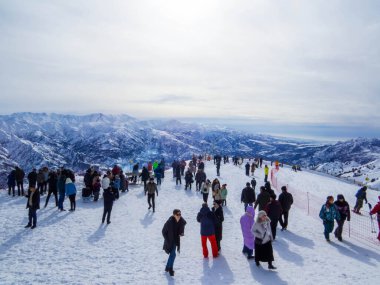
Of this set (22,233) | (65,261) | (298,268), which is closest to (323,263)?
(298,268)

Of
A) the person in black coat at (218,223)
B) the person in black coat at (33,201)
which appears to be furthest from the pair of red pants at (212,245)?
the person in black coat at (33,201)

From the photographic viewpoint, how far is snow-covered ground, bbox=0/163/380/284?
8359mm

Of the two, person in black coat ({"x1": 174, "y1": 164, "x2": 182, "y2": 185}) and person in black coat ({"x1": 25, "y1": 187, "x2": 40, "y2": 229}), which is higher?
person in black coat ({"x1": 25, "y1": 187, "x2": 40, "y2": 229})

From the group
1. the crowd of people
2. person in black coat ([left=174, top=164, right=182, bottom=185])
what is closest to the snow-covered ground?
the crowd of people

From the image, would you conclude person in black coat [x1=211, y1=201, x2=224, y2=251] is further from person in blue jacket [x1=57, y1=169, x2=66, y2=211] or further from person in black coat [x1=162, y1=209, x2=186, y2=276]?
person in blue jacket [x1=57, y1=169, x2=66, y2=211]

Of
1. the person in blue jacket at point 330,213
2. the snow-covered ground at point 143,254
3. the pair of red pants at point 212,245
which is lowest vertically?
the snow-covered ground at point 143,254

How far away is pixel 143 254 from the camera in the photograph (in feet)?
33.9

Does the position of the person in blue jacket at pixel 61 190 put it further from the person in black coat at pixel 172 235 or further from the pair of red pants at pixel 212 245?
the person in black coat at pixel 172 235

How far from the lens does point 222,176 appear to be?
32219 millimetres

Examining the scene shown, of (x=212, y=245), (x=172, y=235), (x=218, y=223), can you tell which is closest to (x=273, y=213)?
(x=218, y=223)

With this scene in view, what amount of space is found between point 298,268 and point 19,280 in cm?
764

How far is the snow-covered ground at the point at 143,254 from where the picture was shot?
836 centimetres

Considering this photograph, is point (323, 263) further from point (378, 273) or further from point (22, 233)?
point (22, 233)

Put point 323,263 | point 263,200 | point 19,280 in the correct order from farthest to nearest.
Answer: point 263,200
point 323,263
point 19,280
